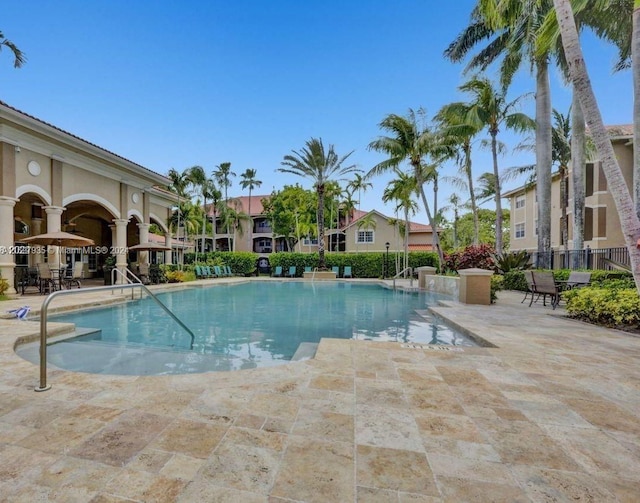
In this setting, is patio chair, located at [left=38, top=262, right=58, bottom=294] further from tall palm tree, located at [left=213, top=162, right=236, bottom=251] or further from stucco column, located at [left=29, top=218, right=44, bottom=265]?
tall palm tree, located at [left=213, top=162, right=236, bottom=251]

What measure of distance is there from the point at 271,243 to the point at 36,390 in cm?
3963

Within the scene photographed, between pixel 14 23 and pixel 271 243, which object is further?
pixel 271 243

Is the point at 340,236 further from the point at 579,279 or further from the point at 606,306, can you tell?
the point at 606,306

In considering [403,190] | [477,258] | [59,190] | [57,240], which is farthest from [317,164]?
[57,240]

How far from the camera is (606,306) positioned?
21.2ft

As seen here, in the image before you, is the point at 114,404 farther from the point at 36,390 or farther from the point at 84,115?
the point at 84,115

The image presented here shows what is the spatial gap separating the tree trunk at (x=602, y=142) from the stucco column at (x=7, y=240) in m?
15.1

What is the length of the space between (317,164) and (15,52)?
51.2 feet

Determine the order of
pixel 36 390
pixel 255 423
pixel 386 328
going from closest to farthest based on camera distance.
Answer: pixel 255 423, pixel 36 390, pixel 386 328

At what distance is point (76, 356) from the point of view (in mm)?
5059

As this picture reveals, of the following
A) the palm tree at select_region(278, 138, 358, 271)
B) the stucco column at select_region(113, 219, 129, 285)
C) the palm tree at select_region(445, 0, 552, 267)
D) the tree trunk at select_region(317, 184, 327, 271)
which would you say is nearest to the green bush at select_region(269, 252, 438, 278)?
the tree trunk at select_region(317, 184, 327, 271)

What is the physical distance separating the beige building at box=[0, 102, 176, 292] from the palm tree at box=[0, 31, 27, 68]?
6.41 feet

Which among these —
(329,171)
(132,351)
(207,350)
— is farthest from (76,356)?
(329,171)

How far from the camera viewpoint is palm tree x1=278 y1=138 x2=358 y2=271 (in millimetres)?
22312
